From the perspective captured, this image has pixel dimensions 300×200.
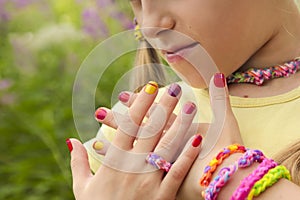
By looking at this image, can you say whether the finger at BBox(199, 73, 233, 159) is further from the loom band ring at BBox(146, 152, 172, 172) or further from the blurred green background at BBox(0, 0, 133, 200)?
the blurred green background at BBox(0, 0, 133, 200)

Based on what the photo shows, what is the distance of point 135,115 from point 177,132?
0.07m

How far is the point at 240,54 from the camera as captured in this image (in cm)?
108

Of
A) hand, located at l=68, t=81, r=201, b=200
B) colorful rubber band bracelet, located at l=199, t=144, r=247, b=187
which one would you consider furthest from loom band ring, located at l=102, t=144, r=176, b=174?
colorful rubber band bracelet, located at l=199, t=144, r=247, b=187

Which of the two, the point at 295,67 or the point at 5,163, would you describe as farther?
the point at 5,163

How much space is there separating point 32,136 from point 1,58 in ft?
1.16

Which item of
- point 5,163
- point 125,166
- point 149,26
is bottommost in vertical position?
point 5,163

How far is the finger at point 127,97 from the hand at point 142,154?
3cm

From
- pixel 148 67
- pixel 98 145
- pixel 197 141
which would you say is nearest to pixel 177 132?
pixel 197 141

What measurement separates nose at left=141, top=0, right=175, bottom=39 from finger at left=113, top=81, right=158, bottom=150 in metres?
0.08

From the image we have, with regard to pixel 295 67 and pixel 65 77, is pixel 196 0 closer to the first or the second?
pixel 295 67

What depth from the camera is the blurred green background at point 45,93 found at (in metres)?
2.17

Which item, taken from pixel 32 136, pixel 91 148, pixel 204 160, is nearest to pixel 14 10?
pixel 32 136

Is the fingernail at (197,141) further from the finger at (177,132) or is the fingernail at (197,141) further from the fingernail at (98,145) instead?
the fingernail at (98,145)

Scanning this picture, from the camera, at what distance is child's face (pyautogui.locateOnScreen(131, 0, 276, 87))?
1.04m
